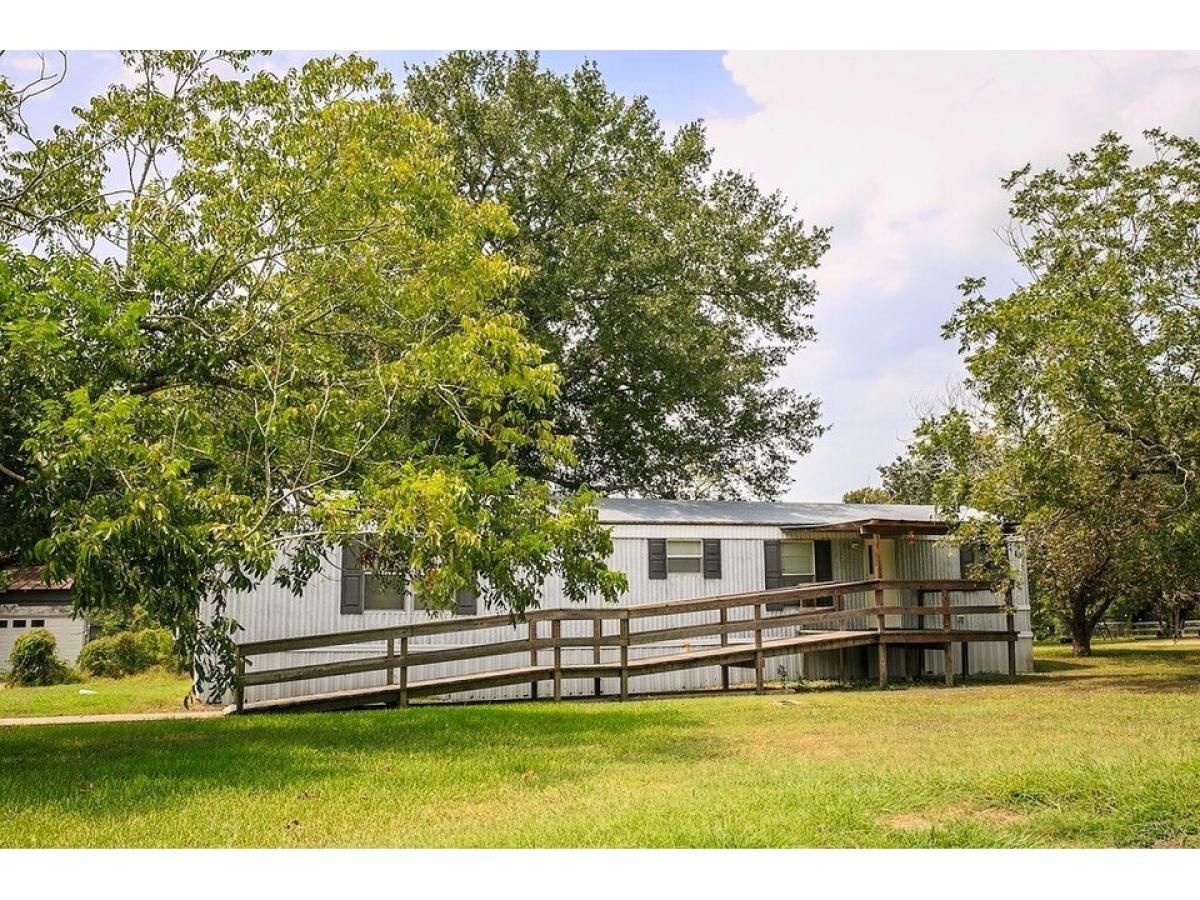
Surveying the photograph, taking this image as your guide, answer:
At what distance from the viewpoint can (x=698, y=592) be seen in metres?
17.9

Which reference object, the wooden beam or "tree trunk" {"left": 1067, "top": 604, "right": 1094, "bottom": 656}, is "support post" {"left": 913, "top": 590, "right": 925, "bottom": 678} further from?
"tree trunk" {"left": 1067, "top": 604, "right": 1094, "bottom": 656}

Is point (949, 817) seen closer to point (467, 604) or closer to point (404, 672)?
point (404, 672)

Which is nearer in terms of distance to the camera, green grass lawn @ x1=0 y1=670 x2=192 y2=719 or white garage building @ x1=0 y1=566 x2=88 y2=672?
green grass lawn @ x1=0 y1=670 x2=192 y2=719

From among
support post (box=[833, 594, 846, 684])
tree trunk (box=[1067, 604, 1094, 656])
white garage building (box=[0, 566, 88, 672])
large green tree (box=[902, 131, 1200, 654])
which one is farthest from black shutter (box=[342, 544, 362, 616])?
tree trunk (box=[1067, 604, 1094, 656])

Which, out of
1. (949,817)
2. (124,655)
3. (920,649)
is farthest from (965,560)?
(124,655)

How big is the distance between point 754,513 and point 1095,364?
6.68 m

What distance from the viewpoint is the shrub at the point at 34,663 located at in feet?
67.6

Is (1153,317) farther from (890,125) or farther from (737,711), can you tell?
(737,711)

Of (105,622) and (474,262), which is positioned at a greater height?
(474,262)

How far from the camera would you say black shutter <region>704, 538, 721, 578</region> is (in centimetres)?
1802

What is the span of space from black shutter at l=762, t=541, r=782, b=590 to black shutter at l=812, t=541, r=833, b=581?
35.4 inches

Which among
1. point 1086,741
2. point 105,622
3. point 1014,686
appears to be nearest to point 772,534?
point 1014,686

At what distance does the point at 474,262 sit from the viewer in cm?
1108
